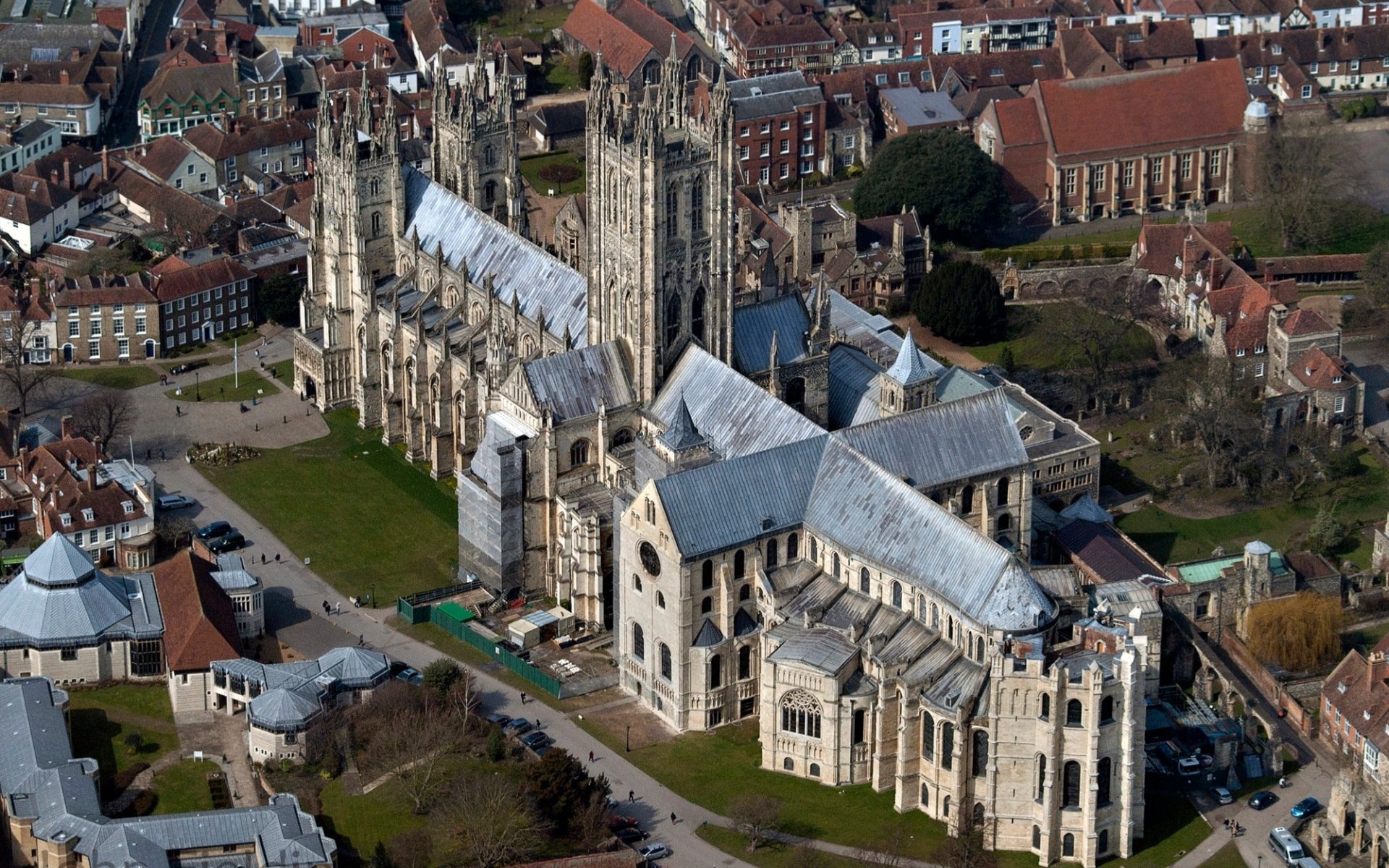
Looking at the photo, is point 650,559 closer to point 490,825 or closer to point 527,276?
point 490,825

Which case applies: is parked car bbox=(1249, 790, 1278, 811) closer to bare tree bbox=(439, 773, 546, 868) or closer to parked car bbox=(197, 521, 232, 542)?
bare tree bbox=(439, 773, 546, 868)

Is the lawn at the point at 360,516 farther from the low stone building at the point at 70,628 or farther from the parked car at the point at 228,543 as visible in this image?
the low stone building at the point at 70,628

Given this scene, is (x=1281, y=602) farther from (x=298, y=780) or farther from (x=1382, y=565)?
(x=298, y=780)

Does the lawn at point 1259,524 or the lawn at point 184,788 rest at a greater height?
the lawn at point 1259,524

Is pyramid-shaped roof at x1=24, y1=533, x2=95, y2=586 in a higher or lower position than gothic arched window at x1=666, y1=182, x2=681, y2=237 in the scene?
lower

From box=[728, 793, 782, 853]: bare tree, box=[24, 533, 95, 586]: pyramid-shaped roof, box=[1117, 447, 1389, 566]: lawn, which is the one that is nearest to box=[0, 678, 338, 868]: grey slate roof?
box=[24, 533, 95, 586]: pyramid-shaped roof

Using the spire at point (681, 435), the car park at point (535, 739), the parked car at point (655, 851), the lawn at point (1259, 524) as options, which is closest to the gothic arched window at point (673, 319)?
the spire at point (681, 435)

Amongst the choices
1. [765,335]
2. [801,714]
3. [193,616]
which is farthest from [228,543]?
[801,714]
